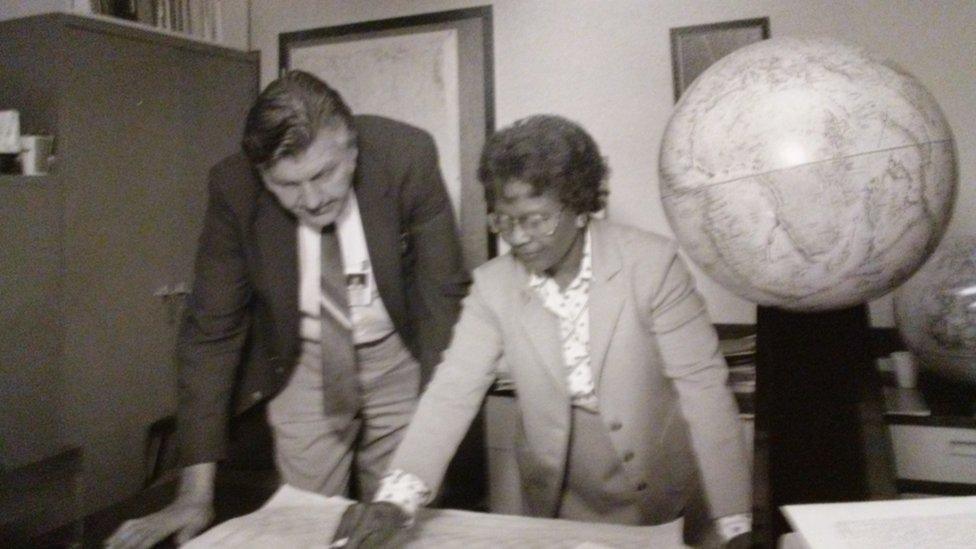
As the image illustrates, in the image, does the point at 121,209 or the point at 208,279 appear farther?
the point at 121,209

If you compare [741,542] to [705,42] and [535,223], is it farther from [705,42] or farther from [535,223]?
[705,42]

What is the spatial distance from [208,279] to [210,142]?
4.16 feet

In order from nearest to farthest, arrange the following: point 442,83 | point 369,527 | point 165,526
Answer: point 369,527 < point 165,526 < point 442,83

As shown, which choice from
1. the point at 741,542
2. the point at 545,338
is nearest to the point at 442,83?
the point at 545,338

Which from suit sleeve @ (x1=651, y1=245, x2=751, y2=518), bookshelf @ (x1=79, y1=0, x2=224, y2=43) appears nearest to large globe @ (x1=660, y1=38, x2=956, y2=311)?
suit sleeve @ (x1=651, y1=245, x2=751, y2=518)

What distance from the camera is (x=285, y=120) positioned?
4.65ft

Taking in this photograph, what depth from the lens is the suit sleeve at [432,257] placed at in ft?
5.31

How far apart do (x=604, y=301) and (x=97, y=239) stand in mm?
1680

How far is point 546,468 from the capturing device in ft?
4.72

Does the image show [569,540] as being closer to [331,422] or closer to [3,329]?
[331,422]

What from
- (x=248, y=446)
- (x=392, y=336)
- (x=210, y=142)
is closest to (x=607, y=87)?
(x=392, y=336)

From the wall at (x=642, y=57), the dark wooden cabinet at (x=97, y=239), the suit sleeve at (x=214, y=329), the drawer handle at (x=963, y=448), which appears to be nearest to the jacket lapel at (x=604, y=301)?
the suit sleeve at (x=214, y=329)

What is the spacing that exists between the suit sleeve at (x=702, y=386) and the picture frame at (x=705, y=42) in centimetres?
117

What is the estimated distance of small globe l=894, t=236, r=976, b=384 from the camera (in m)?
1.70
